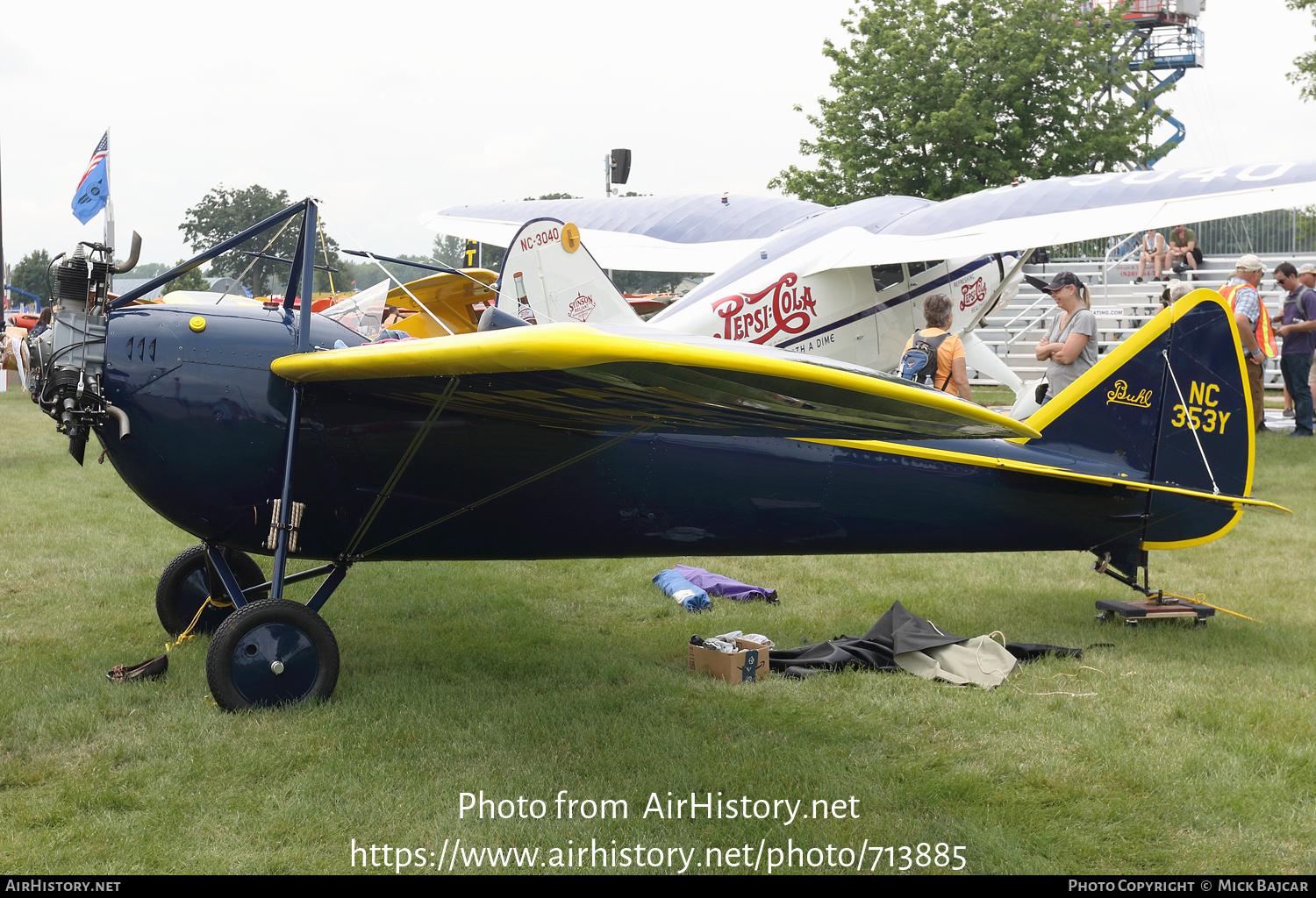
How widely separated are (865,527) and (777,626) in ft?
3.26

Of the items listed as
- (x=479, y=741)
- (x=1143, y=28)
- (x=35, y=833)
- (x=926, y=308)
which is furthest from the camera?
(x=1143, y=28)

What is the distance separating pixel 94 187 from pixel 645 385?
6.65m

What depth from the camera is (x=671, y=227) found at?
571 inches

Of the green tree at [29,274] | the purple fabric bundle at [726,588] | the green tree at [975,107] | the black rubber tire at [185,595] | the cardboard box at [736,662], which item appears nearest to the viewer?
the cardboard box at [736,662]

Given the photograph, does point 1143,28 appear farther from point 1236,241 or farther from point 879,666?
point 879,666

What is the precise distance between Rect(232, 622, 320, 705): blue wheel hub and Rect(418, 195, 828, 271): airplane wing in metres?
10.1

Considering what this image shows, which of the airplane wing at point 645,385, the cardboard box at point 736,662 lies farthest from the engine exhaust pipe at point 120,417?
the cardboard box at point 736,662

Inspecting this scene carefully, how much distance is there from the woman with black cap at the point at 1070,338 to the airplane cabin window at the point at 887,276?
8.43 ft

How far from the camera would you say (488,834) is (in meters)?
3.10

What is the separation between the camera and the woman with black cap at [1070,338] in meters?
7.73

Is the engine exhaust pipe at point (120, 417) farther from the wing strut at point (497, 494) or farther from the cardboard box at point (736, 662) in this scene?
the cardboard box at point (736, 662)

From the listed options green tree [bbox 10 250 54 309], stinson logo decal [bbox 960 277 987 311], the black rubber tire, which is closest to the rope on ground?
the black rubber tire

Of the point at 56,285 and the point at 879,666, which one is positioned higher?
the point at 56,285

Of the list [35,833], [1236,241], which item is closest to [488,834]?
[35,833]
